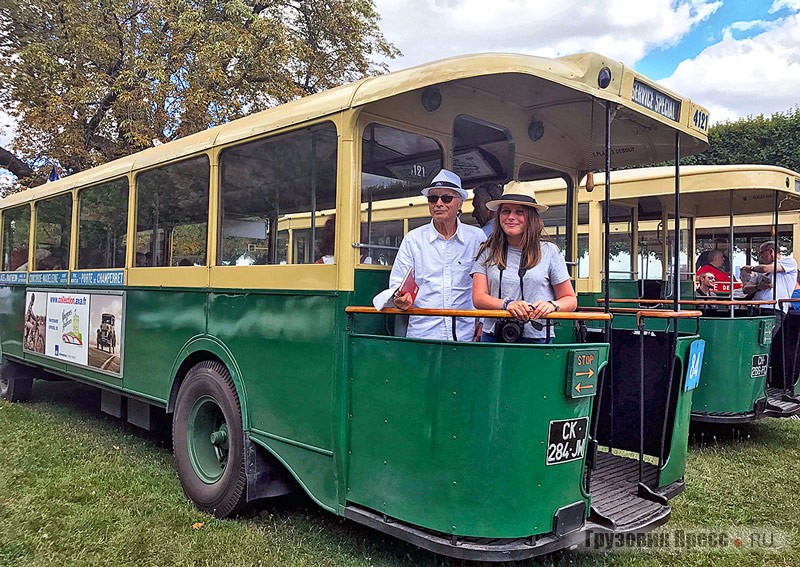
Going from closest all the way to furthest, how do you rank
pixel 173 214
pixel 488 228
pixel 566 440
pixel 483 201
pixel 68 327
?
1. pixel 566 440
2. pixel 488 228
3. pixel 483 201
4. pixel 173 214
5. pixel 68 327

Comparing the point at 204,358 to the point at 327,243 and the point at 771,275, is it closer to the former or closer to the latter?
the point at 327,243

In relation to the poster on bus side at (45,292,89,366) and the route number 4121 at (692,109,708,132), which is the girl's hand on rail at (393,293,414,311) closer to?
the route number 4121 at (692,109,708,132)

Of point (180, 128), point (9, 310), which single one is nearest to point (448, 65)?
point (9, 310)

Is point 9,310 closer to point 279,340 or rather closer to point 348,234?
point 279,340

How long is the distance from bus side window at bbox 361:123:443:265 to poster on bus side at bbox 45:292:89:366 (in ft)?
11.9

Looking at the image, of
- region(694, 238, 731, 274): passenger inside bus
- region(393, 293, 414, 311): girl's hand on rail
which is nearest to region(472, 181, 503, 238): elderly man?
region(393, 293, 414, 311): girl's hand on rail

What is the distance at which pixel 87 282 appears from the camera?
6258mm

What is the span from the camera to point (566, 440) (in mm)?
3113

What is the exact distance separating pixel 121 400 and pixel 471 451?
4237 mm

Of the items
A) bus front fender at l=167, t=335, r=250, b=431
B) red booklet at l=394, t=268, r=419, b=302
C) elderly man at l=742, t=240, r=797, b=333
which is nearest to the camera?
red booklet at l=394, t=268, r=419, b=302

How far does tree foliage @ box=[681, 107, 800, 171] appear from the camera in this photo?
20234 millimetres

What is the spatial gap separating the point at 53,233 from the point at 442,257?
5241mm

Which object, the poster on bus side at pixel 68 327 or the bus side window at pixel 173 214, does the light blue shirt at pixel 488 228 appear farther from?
the poster on bus side at pixel 68 327

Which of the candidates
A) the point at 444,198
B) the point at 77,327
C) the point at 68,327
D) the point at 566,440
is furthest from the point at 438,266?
the point at 68,327
